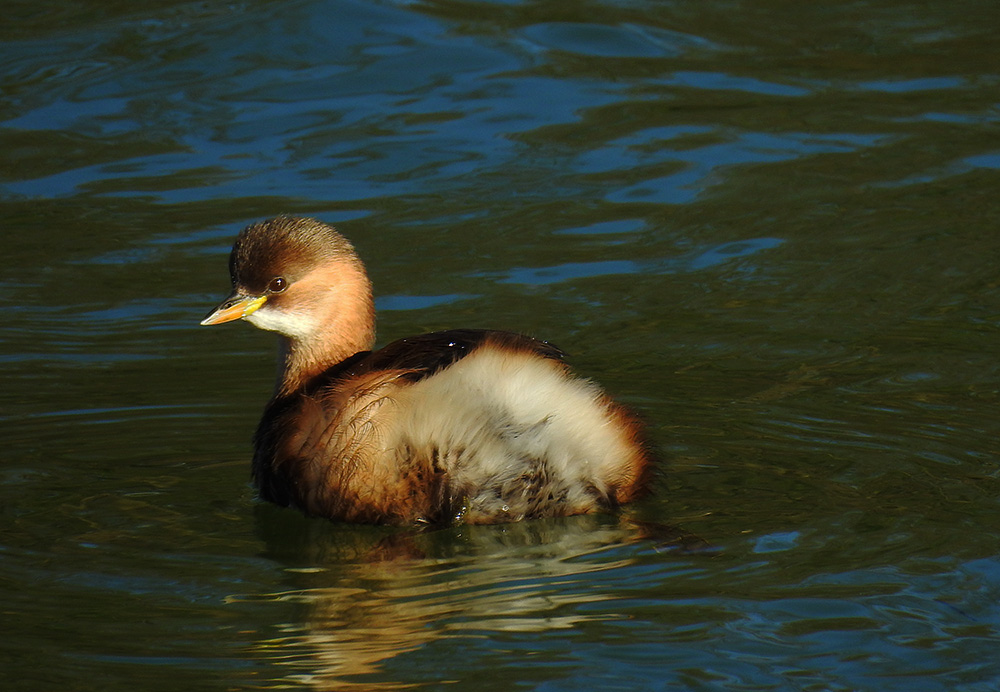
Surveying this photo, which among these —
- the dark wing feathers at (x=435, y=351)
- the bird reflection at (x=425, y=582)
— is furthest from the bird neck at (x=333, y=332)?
the bird reflection at (x=425, y=582)

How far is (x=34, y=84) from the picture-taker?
33.8 ft

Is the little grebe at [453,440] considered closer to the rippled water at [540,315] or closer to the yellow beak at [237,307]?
the rippled water at [540,315]

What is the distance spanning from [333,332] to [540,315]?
5.69 feet

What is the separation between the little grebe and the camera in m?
4.72

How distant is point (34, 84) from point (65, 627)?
6632 mm

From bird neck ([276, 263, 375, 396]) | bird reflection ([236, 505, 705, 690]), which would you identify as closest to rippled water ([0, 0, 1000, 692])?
bird reflection ([236, 505, 705, 690])

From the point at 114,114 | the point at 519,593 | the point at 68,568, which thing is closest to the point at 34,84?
the point at 114,114

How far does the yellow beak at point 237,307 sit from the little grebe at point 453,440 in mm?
440

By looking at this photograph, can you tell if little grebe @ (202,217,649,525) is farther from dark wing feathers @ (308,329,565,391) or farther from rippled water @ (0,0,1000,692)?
rippled water @ (0,0,1000,692)

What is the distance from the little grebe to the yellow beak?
44 cm

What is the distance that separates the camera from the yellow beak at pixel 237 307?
5.53m

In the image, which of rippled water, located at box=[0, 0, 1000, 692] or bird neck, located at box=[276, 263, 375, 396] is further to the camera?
bird neck, located at box=[276, 263, 375, 396]

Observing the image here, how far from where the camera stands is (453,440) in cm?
471

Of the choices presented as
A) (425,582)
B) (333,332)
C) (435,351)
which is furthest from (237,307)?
(425,582)
